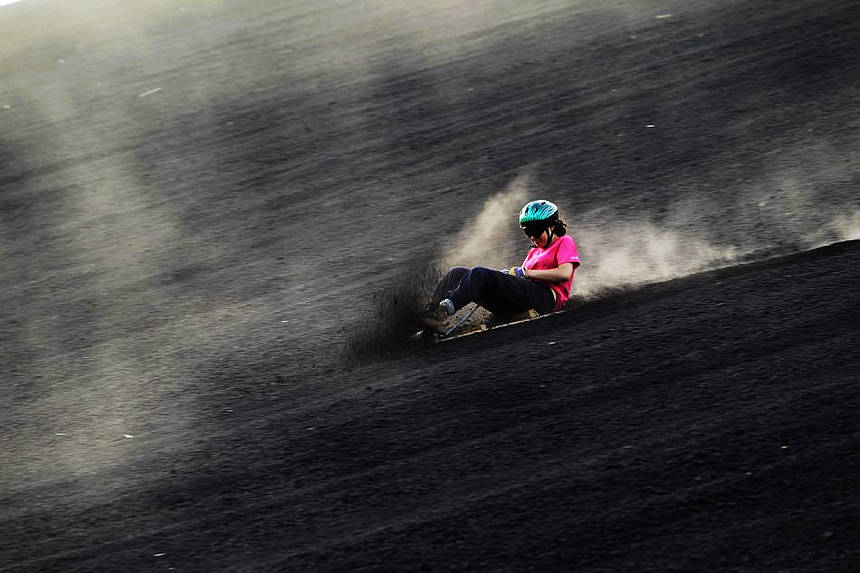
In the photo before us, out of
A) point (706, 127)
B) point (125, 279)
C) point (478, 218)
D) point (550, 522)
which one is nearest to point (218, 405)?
point (550, 522)

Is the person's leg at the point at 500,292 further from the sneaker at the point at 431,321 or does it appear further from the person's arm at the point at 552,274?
the sneaker at the point at 431,321

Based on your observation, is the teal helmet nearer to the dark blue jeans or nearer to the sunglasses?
the sunglasses

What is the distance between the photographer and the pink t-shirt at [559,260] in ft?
28.5

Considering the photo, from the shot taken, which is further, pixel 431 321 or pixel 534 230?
pixel 534 230

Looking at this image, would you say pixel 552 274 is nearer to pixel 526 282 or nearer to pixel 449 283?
pixel 526 282

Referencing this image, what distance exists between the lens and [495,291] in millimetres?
8438

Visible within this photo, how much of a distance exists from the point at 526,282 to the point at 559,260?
372 millimetres

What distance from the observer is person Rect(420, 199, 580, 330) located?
825cm

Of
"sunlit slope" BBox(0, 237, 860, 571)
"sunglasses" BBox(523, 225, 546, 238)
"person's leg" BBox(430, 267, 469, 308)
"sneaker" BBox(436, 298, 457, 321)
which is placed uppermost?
"sunglasses" BBox(523, 225, 546, 238)

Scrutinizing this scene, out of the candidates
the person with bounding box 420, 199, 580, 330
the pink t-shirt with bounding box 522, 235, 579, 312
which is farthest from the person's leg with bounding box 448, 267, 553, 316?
the pink t-shirt with bounding box 522, 235, 579, 312

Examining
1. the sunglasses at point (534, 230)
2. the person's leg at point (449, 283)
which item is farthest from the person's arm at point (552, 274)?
the person's leg at point (449, 283)

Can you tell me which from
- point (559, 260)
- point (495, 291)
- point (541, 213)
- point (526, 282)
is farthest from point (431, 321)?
point (541, 213)

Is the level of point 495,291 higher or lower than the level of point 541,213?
lower

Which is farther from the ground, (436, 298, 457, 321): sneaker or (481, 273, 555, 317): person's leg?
(436, 298, 457, 321): sneaker
